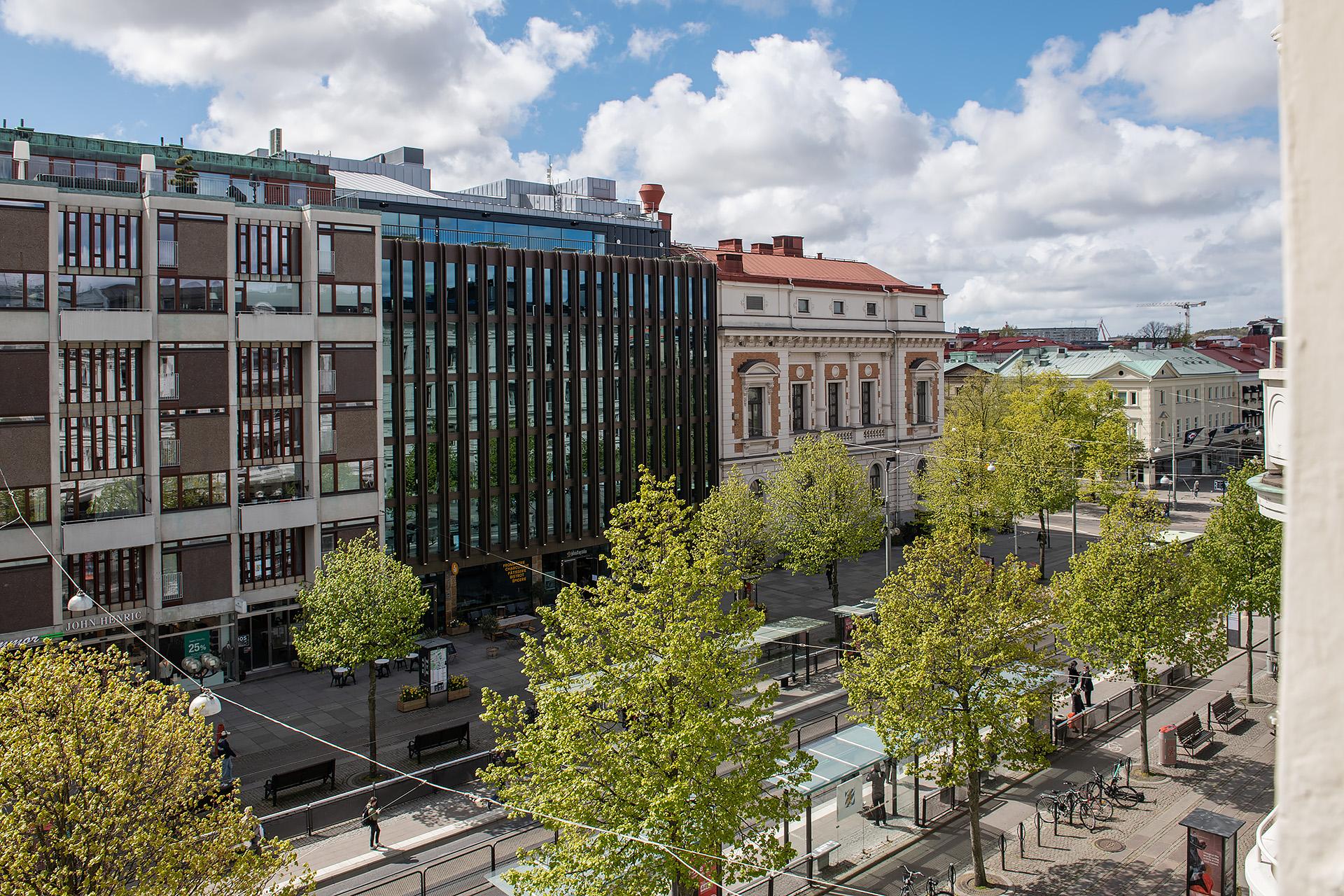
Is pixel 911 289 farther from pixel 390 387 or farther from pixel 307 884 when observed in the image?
pixel 307 884

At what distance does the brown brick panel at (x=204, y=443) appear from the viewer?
121 feet

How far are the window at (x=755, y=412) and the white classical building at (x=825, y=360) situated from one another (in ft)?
0.22

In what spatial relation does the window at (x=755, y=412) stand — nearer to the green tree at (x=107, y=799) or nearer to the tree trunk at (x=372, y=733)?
the tree trunk at (x=372, y=733)

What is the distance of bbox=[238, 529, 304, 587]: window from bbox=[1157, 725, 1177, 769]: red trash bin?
99.5 feet

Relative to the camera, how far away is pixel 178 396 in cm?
3672

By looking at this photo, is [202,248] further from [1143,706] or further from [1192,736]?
[1192,736]

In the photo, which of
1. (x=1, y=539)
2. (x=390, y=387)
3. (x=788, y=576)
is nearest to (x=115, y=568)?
(x=1, y=539)

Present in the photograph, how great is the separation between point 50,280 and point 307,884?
26921 millimetres

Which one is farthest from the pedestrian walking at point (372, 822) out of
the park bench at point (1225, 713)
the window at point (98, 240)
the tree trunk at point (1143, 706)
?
the park bench at point (1225, 713)

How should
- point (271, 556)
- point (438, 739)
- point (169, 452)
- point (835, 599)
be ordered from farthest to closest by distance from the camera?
point (835, 599) → point (271, 556) → point (169, 452) → point (438, 739)

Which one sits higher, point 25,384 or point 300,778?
point 25,384

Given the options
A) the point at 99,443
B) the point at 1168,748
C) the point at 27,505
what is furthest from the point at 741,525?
the point at 27,505

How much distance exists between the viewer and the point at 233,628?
125ft

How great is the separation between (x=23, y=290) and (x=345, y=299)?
10.8m
